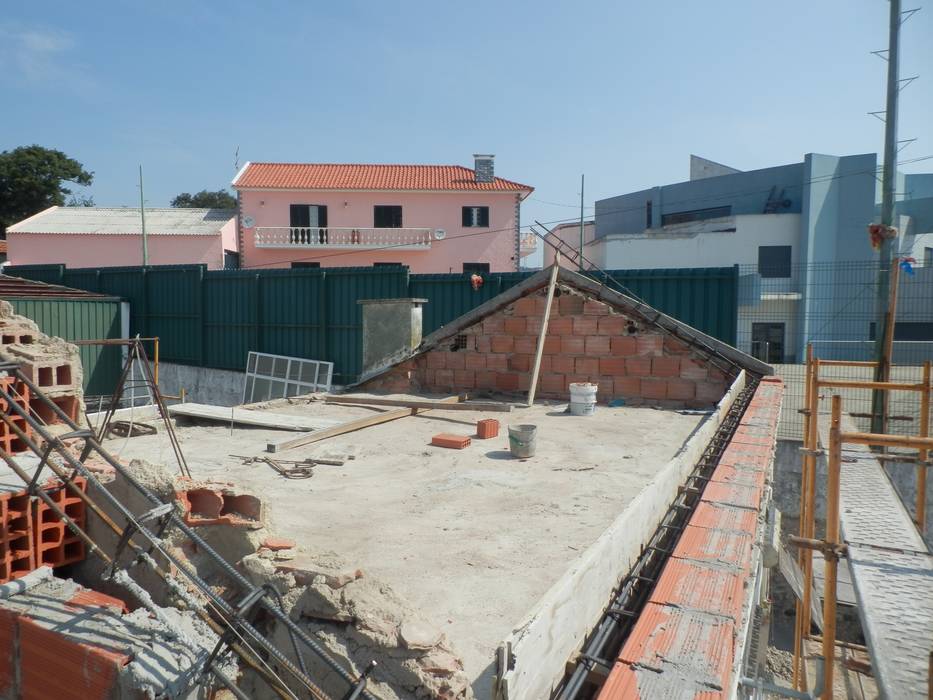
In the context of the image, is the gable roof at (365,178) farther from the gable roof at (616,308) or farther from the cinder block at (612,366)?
the cinder block at (612,366)

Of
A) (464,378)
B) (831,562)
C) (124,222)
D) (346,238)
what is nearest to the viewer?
(831,562)

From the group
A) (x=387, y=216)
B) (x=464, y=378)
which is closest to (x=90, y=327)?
(x=464, y=378)

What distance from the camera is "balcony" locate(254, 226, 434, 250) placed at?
30.5 meters

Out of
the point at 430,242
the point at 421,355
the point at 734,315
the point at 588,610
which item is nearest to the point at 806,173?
the point at 430,242

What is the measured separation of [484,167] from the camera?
32531 mm

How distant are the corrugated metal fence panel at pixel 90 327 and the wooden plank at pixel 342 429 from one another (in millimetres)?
13850

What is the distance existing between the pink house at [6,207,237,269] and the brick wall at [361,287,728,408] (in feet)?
75.3

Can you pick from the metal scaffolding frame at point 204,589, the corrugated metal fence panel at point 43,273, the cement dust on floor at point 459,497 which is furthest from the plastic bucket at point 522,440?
the corrugated metal fence panel at point 43,273

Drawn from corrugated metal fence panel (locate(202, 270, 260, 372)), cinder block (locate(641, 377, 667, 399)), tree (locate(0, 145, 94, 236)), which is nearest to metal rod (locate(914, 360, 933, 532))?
cinder block (locate(641, 377, 667, 399))

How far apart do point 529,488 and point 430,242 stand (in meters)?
26.6

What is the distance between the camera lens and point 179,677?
300 centimetres

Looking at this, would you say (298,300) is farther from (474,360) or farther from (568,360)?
(568,360)

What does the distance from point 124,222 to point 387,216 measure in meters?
13.3

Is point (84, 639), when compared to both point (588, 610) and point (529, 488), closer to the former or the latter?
point (588, 610)
